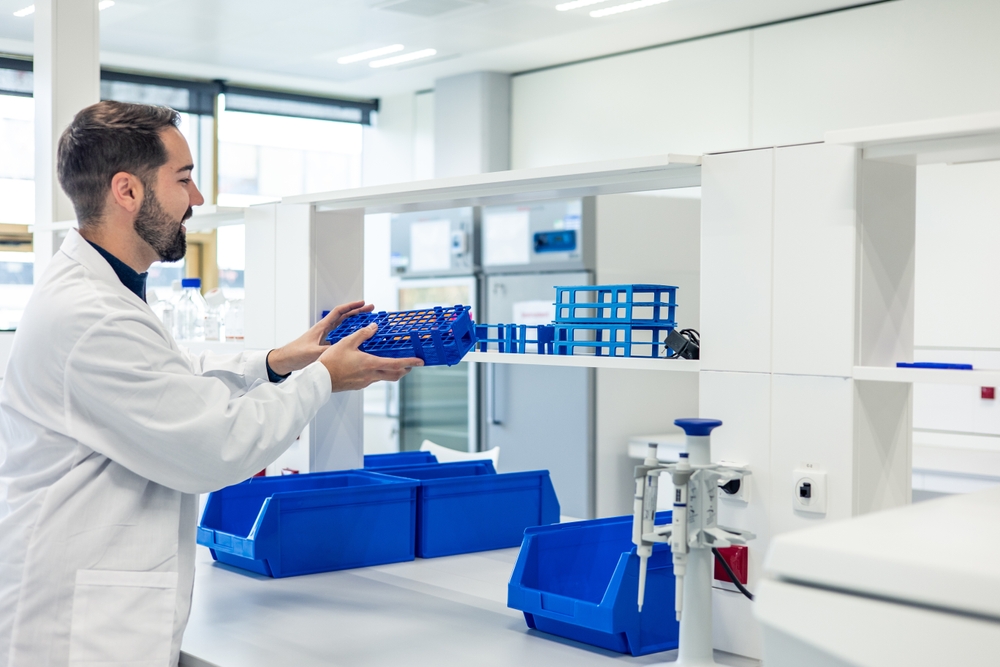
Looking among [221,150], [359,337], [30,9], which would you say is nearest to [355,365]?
[359,337]

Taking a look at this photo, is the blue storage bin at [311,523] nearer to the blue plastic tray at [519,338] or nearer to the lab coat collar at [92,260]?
the blue plastic tray at [519,338]

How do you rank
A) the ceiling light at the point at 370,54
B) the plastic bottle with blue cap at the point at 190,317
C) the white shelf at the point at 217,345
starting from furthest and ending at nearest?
the ceiling light at the point at 370,54 → the plastic bottle with blue cap at the point at 190,317 → the white shelf at the point at 217,345

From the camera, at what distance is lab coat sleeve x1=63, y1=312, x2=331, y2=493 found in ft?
4.74

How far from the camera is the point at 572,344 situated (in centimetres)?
185

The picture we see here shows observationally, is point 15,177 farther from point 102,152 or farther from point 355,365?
point 355,365

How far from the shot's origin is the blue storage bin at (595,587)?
1.61 m

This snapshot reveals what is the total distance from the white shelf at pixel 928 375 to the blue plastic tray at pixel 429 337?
66 cm

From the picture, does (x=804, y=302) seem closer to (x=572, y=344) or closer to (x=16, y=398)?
(x=572, y=344)

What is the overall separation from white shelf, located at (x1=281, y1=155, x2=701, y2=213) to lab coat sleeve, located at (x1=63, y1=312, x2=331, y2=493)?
66cm

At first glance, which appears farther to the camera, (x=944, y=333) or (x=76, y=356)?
(x=944, y=333)

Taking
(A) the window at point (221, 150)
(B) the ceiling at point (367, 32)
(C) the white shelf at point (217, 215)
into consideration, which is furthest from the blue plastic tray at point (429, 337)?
(A) the window at point (221, 150)

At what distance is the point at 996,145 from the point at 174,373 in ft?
3.95

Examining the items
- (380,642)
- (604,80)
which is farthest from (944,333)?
(380,642)

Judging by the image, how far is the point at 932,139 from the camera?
137 centimetres
